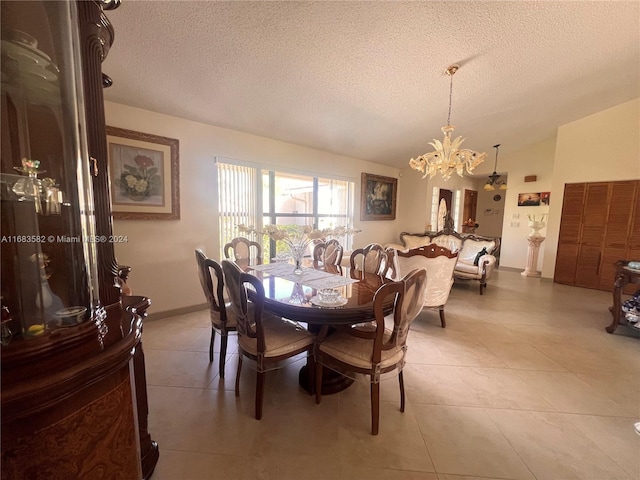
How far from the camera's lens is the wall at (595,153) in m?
4.20

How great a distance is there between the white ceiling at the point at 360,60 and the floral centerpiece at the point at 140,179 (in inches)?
23.8

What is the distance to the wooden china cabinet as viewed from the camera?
59 cm

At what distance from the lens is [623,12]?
7.46 feet

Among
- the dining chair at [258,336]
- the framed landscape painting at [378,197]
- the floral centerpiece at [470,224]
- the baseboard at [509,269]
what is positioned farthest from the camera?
the floral centerpiece at [470,224]

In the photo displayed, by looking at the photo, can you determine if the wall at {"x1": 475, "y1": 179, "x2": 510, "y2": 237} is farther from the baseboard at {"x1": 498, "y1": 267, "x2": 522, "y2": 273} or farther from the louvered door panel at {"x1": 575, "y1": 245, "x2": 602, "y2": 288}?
the louvered door panel at {"x1": 575, "y1": 245, "x2": 602, "y2": 288}

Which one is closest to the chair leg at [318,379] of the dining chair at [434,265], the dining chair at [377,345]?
the dining chair at [377,345]

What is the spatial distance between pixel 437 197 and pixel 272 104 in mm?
5120

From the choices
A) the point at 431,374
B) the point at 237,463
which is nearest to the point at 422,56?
the point at 431,374

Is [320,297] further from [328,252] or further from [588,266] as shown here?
[588,266]

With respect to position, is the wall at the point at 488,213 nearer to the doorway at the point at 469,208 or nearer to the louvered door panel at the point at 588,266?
the doorway at the point at 469,208

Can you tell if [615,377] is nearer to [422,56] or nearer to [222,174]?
[422,56]

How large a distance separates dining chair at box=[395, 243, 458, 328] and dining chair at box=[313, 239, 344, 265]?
2.22ft

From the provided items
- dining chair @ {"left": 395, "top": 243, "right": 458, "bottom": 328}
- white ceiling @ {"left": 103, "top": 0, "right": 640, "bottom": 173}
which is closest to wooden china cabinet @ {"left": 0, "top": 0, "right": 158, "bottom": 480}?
white ceiling @ {"left": 103, "top": 0, "right": 640, "bottom": 173}

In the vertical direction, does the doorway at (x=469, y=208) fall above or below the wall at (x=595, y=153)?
below
